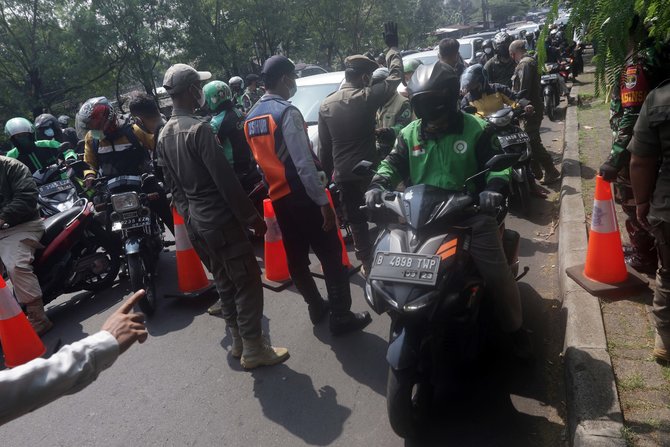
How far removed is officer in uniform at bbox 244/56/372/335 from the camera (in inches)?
148

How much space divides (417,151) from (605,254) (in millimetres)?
1779

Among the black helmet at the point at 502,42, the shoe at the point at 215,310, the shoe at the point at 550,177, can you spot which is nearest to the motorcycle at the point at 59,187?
the shoe at the point at 215,310

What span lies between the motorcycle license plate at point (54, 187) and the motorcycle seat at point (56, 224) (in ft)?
2.58

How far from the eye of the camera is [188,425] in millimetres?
3389

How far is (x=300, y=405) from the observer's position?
3447 millimetres

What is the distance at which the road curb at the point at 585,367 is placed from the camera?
2582mm

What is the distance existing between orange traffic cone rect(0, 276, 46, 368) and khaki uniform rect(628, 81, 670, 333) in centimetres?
468

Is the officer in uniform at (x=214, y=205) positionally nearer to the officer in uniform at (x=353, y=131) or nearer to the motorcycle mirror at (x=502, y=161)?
the officer in uniform at (x=353, y=131)

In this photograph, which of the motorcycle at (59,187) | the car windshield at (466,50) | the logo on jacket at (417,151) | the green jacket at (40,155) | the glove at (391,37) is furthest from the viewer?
the car windshield at (466,50)

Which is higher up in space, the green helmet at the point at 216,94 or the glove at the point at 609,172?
the green helmet at the point at 216,94

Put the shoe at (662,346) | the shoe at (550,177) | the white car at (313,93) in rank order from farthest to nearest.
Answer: the white car at (313,93), the shoe at (550,177), the shoe at (662,346)

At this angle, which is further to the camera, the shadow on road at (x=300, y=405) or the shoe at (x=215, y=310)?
the shoe at (x=215, y=310)

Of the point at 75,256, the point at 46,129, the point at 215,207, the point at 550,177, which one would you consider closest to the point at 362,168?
the point at 215,207

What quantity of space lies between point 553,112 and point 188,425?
994 cm
